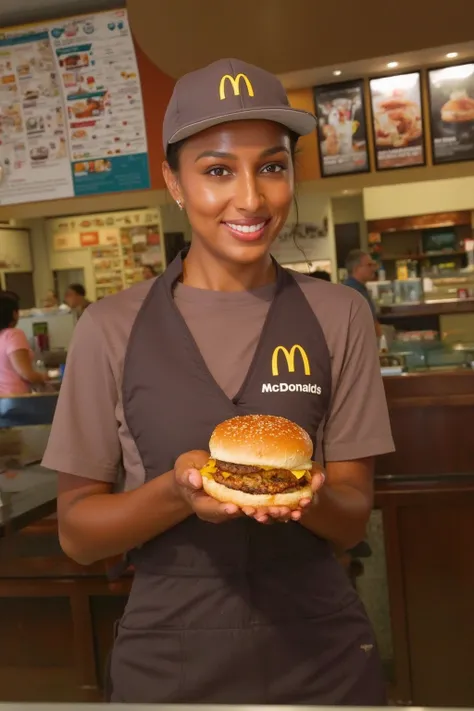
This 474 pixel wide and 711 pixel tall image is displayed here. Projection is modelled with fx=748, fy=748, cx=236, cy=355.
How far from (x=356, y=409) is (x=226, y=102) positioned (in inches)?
22.1

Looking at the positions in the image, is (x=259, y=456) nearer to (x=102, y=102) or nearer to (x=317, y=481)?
(x=317, y=481)

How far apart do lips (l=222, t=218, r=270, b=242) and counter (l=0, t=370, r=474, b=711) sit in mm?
1510

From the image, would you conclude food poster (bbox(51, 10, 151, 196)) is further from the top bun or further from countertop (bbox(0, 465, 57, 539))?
the top bun

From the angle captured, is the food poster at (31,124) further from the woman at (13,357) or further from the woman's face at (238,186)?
the woman's face at (238,186)

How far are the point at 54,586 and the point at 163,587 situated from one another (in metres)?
1.37

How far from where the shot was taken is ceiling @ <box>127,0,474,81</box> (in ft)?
8.19

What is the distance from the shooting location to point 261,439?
3.92 feet

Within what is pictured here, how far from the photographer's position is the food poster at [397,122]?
4469 mm

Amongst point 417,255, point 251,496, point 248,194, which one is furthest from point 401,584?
point 417,255

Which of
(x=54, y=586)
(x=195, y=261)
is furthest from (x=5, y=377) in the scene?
(x=195, y=261)

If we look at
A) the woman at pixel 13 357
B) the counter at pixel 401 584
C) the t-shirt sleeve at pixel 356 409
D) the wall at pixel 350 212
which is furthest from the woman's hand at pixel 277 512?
the wall at pixel 350 212

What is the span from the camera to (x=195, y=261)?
1.37 metres

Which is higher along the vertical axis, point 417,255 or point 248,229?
point 248,229

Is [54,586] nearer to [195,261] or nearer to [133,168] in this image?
[195,261]
